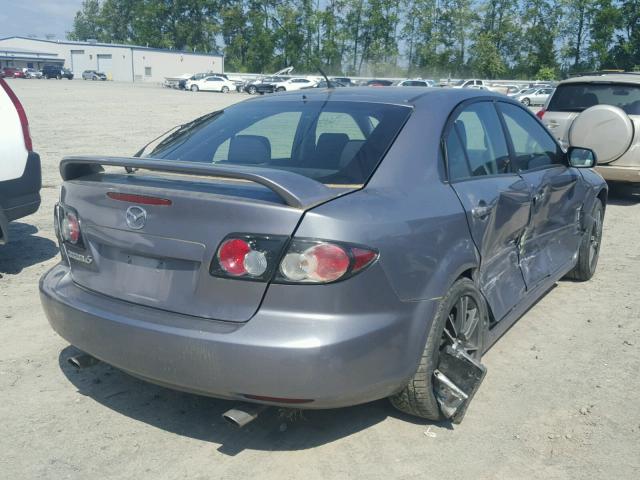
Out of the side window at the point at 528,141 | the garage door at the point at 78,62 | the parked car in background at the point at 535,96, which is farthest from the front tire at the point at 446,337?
the garage door at the point at 78,62

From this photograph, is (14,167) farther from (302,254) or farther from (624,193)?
(624,193)

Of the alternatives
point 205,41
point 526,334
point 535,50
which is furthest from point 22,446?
point 205,41

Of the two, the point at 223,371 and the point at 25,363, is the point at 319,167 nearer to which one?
the point at 223,371

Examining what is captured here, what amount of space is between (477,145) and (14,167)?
3855mm

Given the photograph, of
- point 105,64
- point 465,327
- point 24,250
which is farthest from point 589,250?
point 105,64

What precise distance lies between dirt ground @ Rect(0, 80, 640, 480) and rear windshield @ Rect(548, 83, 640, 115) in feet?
19.2

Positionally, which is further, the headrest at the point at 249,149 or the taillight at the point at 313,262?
the headrest at the point at 249,149

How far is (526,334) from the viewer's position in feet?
14.8

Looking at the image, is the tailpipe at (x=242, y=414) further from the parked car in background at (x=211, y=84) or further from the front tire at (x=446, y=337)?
the parked car in background at (x=211, y=84)

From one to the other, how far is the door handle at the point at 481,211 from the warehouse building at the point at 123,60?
9255 centimetres

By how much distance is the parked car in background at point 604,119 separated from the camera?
833 cm

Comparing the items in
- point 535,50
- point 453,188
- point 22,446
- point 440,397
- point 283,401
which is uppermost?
point 535,50

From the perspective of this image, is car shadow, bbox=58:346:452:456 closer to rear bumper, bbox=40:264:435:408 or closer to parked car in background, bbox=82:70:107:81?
rear bumper, bbox=40:264:435:408

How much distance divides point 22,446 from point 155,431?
0.59 meters
